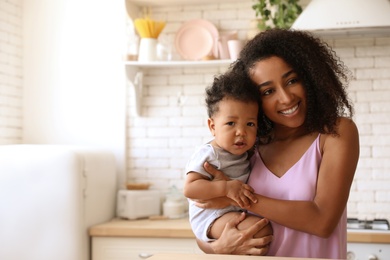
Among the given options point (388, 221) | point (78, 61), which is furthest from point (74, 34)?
point (388, 221)

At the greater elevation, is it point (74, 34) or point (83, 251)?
point (74, 34)

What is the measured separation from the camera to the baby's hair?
2.01 m

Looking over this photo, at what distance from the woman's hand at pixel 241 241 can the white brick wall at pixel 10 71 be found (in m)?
2.62

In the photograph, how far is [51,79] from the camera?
174 inches

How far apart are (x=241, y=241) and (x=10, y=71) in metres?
2.87

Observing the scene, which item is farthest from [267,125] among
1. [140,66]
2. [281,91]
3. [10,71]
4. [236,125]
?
[10,71]

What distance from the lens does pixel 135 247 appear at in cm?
365

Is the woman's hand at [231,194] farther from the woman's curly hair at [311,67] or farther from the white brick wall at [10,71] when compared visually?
the white brick wall at [10,71]

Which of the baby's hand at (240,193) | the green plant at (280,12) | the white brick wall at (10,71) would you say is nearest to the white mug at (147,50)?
the green plant at (280,12)

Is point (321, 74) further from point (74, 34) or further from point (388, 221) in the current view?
point (74, 34)

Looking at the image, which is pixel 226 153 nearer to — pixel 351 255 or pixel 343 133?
pixel 343 133

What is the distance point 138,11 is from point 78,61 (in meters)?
0.56

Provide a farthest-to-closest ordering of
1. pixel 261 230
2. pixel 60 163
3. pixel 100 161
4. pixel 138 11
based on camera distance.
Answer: pixel 138 11, pixel 100 161, pixel 60 163, pixel 261 230

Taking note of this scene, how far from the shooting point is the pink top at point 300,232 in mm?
1924
